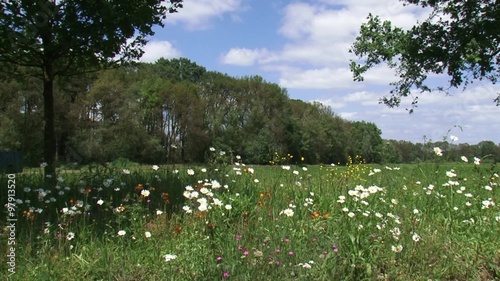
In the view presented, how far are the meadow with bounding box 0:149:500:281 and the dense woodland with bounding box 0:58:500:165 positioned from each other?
591 centimetres

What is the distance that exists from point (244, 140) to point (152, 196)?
58.6m

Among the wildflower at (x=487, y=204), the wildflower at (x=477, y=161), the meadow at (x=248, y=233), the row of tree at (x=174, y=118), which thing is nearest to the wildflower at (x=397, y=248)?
the meadow at (x=248, y=233)

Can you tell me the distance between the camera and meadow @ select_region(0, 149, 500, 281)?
3.21 metres

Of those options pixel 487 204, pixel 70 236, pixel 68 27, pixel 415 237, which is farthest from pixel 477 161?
pixel 68 27

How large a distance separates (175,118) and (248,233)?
5614cm

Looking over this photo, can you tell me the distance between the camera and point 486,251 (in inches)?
153

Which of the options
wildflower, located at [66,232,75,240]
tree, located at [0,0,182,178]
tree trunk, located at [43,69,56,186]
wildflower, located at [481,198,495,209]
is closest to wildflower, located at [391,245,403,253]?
wildflower, located at [481,198,495,209]

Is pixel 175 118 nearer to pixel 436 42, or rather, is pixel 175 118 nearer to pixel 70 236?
pixel 436 42

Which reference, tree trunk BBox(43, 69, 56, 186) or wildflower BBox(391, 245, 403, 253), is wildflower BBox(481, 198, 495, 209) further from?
tree trunk BBox(43, 69, 56, 186)

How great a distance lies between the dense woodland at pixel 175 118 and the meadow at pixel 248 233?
5.91 m

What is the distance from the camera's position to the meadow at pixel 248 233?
3213mm

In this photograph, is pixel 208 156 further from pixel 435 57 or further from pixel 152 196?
pixel 435 57

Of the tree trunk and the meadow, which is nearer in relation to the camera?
the meadow

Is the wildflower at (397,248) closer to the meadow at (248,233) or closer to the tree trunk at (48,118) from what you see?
the meadow at (248,233)
